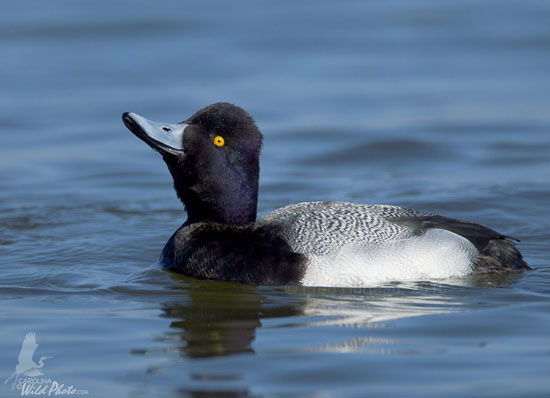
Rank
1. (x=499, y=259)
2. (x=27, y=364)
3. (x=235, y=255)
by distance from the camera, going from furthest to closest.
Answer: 1. (x=499, y=259)
2. (x=235, y=255)
3. (x=27, y=364)

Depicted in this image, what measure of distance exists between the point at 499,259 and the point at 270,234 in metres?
1.96

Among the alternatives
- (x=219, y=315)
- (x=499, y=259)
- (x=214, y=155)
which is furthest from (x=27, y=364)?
(x=499, y=259)

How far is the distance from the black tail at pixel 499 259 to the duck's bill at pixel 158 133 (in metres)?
2.70

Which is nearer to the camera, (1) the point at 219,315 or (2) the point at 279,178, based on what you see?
(1) the point at 219,315

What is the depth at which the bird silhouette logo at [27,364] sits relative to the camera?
6348 millimetres

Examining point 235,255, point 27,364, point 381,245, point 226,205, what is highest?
point 226,205

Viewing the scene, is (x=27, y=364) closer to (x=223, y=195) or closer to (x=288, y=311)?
(x=288, y=311)

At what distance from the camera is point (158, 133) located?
8.48 meters

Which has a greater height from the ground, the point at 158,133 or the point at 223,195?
the point at 158,133

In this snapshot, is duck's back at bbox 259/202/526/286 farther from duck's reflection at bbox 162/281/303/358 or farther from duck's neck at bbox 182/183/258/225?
duck's reflection at bbox 162/281/303/358

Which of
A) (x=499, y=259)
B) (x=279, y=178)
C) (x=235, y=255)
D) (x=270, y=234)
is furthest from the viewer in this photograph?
(x=279, y=178)

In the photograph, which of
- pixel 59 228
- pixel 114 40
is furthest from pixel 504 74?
pixel 59 228

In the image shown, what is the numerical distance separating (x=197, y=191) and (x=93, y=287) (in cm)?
119

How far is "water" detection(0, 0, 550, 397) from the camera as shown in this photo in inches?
255
